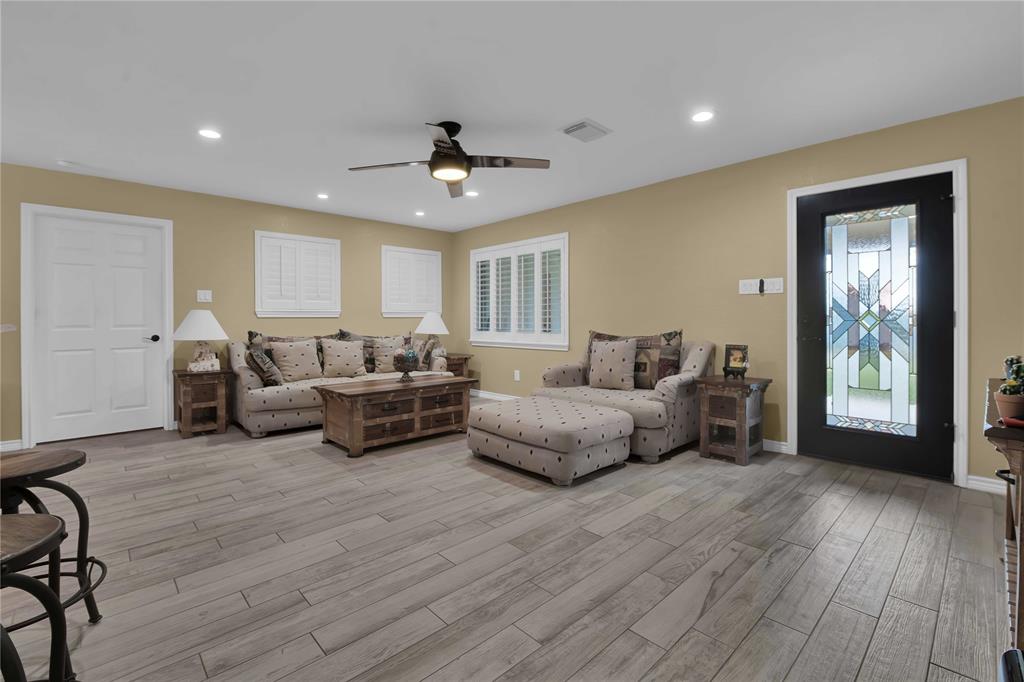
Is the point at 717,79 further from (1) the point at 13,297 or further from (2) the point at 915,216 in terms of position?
(1) the point at 13,297

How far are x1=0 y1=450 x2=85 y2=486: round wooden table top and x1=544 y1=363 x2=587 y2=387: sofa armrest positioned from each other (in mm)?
3764

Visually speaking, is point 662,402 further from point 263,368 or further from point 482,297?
point 263,368

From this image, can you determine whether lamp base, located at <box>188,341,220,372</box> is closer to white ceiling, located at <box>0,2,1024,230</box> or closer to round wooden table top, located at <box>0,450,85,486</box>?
white ceiling, located at <box>0,2,1024,230</box>

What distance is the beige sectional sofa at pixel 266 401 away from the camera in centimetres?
461

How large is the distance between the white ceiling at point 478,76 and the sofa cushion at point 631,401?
82.9 inches

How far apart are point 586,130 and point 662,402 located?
2234 mm

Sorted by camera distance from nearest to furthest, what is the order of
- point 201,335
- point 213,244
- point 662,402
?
point 662,402 → point 201,335 → point 213,244

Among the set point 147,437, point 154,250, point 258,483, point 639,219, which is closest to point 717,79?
point 639,219

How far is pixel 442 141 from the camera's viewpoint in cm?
312

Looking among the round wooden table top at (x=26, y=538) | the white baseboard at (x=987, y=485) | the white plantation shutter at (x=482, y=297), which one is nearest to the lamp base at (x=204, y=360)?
the white plantation shutter at (x=482, y=297)

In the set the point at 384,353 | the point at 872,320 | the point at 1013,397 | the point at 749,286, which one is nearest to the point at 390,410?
the point at 384,353

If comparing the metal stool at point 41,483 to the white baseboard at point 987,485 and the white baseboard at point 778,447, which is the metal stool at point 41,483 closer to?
the white baseboard at point 778,447

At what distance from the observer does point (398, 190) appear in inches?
198

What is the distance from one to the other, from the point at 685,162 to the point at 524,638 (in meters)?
4.02
